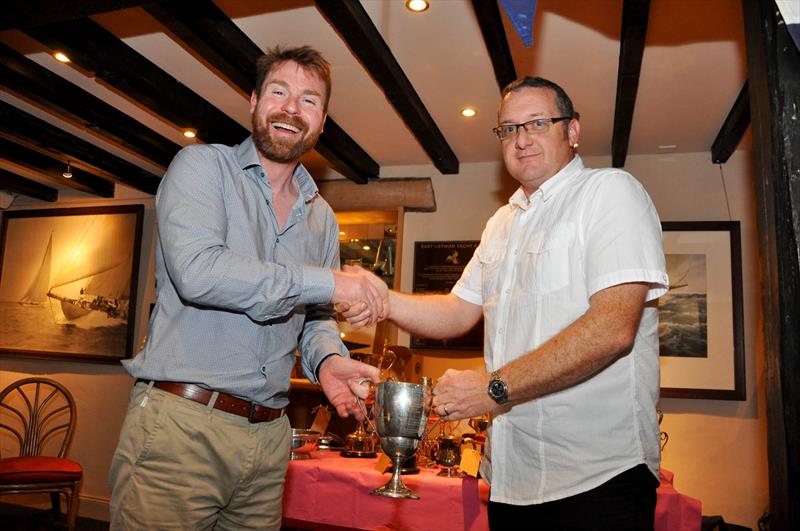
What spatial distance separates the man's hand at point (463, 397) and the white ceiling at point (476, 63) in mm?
2012

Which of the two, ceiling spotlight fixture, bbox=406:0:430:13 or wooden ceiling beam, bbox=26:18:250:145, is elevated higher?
ceiling spotlight fixture, bbox=406:0:430:13

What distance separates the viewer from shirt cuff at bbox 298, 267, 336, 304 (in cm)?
172

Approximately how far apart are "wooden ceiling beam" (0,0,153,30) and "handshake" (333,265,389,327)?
172cm

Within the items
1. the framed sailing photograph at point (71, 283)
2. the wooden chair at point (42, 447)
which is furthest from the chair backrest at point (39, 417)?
the framed sailing photograph at point (71, 283)

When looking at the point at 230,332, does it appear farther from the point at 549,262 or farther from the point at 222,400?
the point at 549,262

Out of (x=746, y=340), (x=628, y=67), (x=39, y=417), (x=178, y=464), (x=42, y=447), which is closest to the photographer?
(x=178, y=464)

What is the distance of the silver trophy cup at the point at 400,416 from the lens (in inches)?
60.0

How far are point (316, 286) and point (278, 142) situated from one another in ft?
1.61

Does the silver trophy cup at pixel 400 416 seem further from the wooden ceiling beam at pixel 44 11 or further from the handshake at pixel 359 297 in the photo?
the wooden ceiling beam at pixel 44 11

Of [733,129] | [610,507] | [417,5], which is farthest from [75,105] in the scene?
[733,129]

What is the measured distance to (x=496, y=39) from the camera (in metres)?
3.15

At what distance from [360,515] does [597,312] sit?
1654 millimetres

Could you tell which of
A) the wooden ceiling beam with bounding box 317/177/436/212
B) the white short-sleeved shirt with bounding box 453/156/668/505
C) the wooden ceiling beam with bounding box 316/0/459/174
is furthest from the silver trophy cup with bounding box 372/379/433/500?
the wooden ceiling beam with bounding box 317/177/436/212

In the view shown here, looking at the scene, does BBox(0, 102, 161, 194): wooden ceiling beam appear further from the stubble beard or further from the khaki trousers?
the khaki trousers
